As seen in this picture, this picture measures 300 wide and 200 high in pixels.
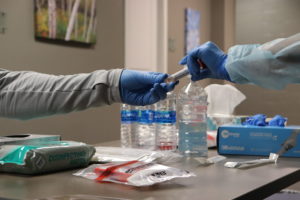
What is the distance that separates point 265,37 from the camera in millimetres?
3775

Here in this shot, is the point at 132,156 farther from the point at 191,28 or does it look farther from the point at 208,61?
the point at 191,28

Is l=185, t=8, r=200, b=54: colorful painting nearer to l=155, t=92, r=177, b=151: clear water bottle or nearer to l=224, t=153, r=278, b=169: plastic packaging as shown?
l=155, t=92, r=177, b=151: clear water bottle

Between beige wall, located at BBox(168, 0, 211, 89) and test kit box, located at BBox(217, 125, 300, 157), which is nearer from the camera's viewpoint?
test kit box, located at BBox(217, 125, 300, 157)

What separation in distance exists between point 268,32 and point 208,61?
268cm

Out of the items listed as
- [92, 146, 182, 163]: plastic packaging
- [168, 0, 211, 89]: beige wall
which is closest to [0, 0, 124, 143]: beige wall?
[168, 0, 211, 89]: beige wall

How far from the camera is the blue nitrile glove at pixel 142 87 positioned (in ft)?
4.25

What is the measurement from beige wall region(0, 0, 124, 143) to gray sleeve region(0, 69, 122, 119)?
3.90 ft

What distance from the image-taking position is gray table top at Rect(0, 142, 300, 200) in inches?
30.9

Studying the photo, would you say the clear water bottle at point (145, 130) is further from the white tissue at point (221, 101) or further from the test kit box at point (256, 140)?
the white tissue at point (221, 101)

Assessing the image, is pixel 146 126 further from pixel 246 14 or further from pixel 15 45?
pixel 246 14

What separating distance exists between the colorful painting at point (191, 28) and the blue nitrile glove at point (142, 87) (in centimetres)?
305

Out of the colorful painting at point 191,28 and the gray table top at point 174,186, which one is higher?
the colorful painting at point 191,28

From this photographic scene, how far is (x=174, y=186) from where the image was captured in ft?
2.85

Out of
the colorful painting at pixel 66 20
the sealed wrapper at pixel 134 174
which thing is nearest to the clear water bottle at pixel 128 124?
the sealed wrapper at pixel 134 174
